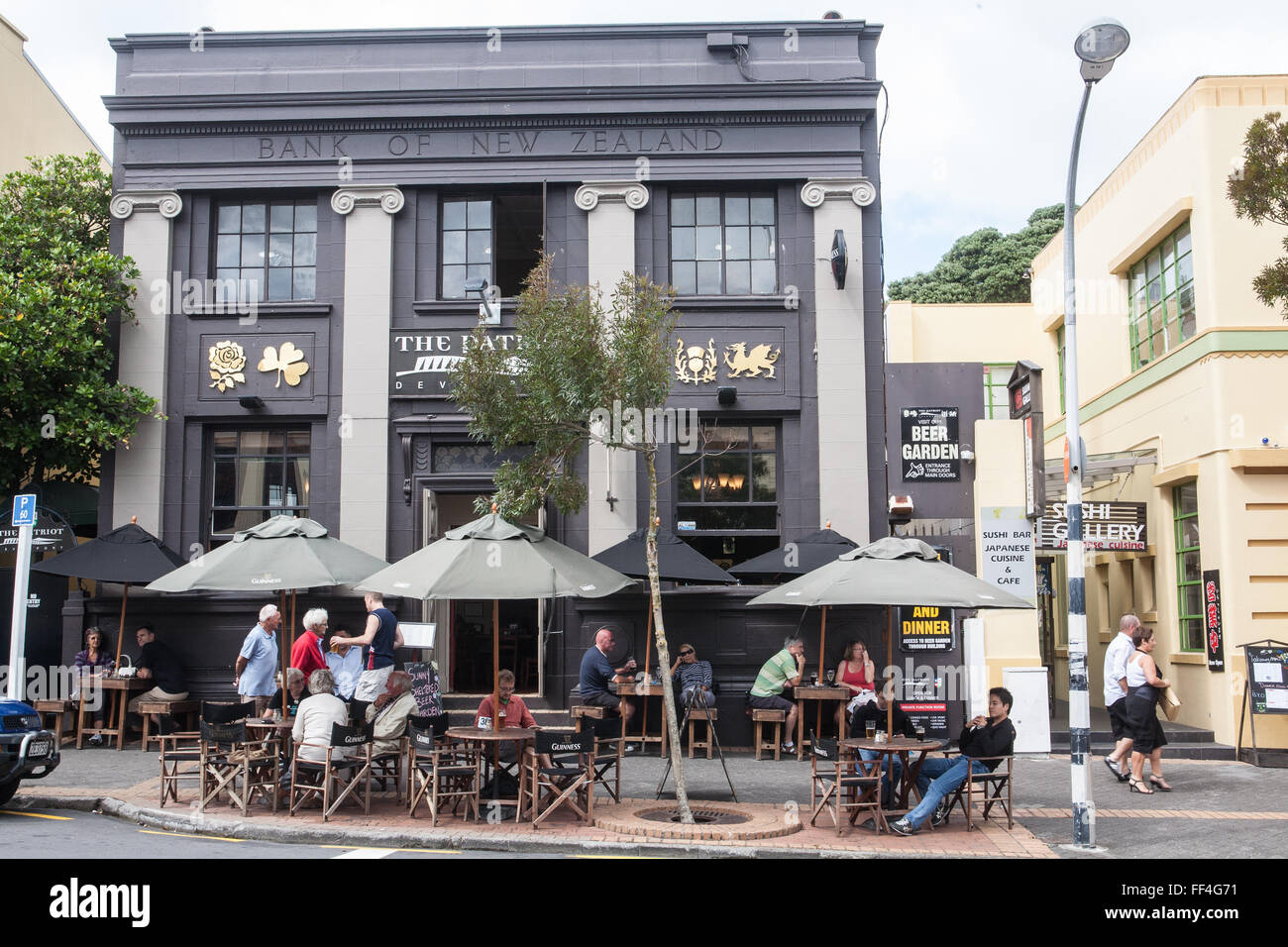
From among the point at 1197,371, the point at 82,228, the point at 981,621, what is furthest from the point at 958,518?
the point at 82,228

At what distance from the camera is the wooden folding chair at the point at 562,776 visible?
10.3 meters

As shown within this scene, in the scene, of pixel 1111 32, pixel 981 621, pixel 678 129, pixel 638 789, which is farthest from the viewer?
pixel 678 129

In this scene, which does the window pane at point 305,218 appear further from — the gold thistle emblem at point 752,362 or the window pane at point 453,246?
the gold thistle emblem at point 752,362

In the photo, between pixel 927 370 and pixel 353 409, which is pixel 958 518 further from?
pixel 353 409

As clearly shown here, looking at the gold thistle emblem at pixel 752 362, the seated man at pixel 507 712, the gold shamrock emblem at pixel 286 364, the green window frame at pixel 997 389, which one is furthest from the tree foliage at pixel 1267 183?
the green window frame at pixel 997 389

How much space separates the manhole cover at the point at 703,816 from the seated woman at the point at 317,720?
291 centimetres

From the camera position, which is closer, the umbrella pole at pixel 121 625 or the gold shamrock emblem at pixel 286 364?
the umbrella pole at pixel 121 625

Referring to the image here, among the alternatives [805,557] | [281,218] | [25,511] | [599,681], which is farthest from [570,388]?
[281,218]

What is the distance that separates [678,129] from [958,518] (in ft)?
22.1

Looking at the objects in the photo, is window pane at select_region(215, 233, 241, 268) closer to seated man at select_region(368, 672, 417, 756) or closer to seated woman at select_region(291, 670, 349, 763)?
seated man at select_region(368, 672, 417, 756)

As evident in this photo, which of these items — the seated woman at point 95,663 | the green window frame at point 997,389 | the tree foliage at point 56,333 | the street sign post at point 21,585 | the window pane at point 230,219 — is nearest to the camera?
the street sign post at point 21,585

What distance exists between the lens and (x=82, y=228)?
16891 mm

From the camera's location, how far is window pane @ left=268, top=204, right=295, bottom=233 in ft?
54.9

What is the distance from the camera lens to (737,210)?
54.0 feet
